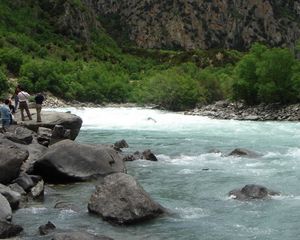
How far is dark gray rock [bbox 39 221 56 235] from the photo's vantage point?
1766 cm

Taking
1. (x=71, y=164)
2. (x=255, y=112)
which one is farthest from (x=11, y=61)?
(x=71, y=164)

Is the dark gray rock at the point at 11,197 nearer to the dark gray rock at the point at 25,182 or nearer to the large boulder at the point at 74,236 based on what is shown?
the dark gray rock at the point at 25,182

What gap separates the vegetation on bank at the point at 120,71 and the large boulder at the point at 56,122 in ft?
161

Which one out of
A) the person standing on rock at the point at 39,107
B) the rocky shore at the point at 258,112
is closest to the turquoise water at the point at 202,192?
the person standing on rock at the point at 39,107

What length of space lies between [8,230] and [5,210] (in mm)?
1761

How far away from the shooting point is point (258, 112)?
78438mm

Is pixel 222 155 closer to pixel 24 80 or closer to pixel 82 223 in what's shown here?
pixel 82 223

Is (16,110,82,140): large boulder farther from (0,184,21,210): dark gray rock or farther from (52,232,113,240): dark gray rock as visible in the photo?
(52,232,113,240): dark gray rock

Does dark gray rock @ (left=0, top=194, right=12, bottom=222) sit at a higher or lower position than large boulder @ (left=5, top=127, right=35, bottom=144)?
lower

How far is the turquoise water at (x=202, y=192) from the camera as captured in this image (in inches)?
734

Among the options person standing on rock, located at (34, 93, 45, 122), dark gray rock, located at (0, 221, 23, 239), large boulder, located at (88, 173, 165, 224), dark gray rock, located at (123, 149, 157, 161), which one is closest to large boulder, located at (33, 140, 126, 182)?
large boulder, located at (88, 173, 165, 224)

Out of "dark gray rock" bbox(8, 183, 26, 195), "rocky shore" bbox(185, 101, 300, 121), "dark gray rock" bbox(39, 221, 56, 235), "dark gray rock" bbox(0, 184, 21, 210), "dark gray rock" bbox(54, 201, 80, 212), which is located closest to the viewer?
"dark gray rock" bbox(39, 221, 56, 235)

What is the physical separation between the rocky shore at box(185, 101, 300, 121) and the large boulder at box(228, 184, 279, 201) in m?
49.0

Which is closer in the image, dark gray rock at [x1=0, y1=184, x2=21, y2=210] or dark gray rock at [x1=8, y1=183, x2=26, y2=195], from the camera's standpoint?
dark gray rock at [x1=0, y1=184, x2=21, y2=210]
